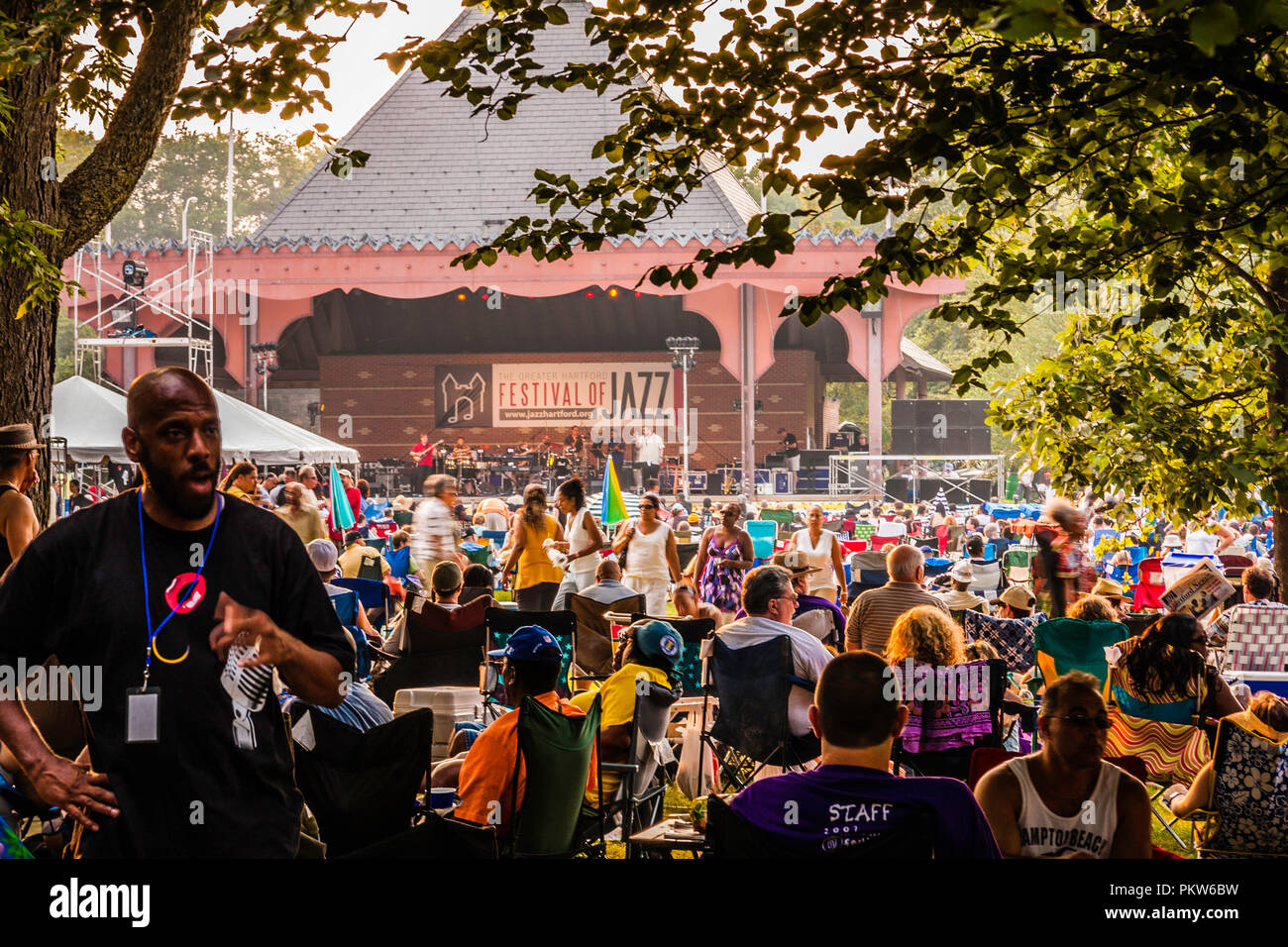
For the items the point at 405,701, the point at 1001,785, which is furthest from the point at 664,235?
the point at 1001,785

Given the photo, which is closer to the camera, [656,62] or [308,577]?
[308,577]

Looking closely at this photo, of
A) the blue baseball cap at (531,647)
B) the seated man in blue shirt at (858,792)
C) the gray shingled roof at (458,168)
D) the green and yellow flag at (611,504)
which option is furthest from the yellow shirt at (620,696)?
the gray shingled roof at (458,168)

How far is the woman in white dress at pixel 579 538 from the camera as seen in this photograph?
30.3ft

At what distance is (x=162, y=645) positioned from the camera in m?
2.26

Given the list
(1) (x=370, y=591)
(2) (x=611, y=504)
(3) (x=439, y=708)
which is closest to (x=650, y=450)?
(2) (x=611, y=504)

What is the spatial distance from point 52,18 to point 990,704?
418 cm

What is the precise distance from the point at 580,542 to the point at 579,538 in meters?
0.03

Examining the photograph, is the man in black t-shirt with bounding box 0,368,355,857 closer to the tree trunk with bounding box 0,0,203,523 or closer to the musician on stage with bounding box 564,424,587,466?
the tree trunk with bounding box 0,0,203,523

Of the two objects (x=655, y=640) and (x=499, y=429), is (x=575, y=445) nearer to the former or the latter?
(x=499, y=429)

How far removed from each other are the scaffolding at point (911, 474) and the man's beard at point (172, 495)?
25.0 m

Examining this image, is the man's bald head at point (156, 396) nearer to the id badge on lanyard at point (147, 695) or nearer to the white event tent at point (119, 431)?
the id badge on lanyard at point (147, 695)
